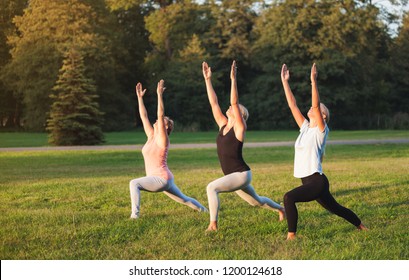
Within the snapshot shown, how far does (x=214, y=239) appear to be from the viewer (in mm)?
6762

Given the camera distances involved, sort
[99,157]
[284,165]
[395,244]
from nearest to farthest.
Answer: [395,244] → [284,165] → [99,157]

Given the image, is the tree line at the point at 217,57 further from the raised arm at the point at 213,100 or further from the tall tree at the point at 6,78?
the raised arm at the point at 213,100

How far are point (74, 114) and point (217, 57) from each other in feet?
73.7

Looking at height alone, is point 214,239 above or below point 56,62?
below

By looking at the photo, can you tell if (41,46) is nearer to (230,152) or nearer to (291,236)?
(230,152)

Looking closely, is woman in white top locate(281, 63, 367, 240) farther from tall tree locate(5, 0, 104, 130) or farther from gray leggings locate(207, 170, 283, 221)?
tall tree locate(5, 0, 104, 130)

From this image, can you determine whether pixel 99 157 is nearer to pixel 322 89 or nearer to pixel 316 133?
pixel 316 133

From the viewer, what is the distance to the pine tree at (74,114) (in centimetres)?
2825

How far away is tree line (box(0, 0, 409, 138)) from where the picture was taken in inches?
1793

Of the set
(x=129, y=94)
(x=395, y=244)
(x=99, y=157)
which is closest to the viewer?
(x=395, y=244)

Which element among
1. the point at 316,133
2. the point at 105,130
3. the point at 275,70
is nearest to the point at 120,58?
the point at 105,130

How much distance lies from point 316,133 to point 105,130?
137ft

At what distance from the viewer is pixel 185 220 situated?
26.2 feet
